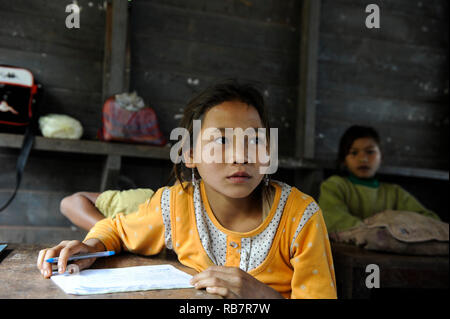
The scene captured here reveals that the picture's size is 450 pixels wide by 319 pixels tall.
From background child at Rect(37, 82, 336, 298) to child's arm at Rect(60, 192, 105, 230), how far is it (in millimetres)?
426

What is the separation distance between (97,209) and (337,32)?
1.34 meters

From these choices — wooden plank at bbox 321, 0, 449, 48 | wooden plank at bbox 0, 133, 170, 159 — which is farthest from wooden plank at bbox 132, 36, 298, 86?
wooden plank at bbox 0, 133, 170, 159

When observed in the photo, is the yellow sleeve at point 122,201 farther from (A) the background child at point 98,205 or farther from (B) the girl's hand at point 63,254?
(B) the girl's hand at point 63,254

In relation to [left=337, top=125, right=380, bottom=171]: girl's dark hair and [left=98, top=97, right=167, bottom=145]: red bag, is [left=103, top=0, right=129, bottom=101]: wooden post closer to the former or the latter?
[left=98, top=97, right=167, bottom=145]: red bag

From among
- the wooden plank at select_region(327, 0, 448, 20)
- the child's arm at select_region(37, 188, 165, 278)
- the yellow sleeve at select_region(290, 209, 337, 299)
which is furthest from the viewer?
the wooden plank at select_region(327, 0, 448, 20)

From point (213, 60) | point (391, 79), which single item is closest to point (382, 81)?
point (391, 79)

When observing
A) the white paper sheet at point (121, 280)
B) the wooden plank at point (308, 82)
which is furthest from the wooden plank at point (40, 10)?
the wooden plank at point (308, 82)

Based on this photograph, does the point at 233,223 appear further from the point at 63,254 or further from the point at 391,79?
the point at 391,79

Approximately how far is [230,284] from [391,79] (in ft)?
5.78

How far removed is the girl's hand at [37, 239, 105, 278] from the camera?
507 mm

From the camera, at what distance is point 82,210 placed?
3.80 ft

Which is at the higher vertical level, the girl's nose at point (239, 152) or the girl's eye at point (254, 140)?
the girl's eye at point (254, 140)

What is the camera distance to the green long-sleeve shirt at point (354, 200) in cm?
138

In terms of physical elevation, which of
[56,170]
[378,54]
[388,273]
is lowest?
[388,273]
